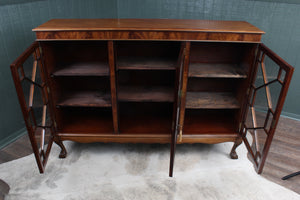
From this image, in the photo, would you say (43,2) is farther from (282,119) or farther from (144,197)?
(282,119)

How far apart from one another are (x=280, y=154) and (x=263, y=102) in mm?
724

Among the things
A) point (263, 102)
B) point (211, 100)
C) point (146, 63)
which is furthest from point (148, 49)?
point (263, 102)

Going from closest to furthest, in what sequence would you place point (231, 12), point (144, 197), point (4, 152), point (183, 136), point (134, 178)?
point (144, 197) → point (134, 178) → point (183, 136) → point (4, 152) → point (231, 12)

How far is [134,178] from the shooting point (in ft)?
5.13

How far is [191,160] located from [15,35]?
5.47 ft

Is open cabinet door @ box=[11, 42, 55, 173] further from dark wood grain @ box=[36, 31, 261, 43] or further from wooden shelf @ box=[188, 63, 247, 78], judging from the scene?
wooden shelf @ box=[188, 63, 247, 78]

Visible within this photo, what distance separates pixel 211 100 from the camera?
1657mm

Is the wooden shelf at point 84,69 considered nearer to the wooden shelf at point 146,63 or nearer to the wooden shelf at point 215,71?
the wooden shelf at point 146,63

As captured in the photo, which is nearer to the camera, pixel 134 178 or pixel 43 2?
pixel 134 178

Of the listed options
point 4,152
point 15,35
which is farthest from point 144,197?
point 15,35

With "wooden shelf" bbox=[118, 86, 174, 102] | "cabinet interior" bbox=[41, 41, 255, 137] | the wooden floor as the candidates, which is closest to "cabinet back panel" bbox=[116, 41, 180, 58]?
"cabinet interior" bbox=[41, 41, 255, 137]

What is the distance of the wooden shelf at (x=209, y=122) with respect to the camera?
1705 mm

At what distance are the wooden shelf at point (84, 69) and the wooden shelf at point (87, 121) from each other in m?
0.38

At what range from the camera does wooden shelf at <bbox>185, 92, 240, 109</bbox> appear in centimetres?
160
